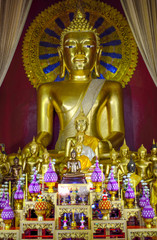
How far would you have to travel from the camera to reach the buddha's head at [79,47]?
6039mm

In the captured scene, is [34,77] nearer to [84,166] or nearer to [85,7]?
[85,7]

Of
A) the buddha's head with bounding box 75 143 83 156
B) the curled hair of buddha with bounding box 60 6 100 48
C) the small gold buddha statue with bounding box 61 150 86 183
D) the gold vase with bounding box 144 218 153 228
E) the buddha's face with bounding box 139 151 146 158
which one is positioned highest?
the curled hair of buddha with bounding box 60 6 100 48

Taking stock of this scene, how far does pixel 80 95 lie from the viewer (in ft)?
19.4

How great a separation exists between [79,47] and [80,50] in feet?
0.26

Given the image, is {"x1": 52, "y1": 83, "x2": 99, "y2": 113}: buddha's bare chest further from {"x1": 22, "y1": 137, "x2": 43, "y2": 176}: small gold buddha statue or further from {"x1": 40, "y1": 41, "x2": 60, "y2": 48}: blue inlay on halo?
{"x1": 22, "y1": 137, "x2": 43, "y2": 176}: small gold buddha statue

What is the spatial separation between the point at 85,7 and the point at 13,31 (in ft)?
7.79

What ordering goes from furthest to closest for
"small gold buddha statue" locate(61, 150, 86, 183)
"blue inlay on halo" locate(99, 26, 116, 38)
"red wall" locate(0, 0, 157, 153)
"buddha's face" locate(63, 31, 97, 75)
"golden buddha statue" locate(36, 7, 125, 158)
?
"blue inlay on halo" locate(99, 26, 116, 38)
"red wall" locate(0, 0, 157, 153)
"buddha's face" locate(63, 31, 97, 75)
"golden buddha statue" locate(36, 7, 125, 158)
"small gold buddha statue" locate(61, 150, 86, 183)

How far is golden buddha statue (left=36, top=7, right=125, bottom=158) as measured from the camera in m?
5.79

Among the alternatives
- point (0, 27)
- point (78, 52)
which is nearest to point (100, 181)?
point (0, 27)

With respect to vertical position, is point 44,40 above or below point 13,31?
above

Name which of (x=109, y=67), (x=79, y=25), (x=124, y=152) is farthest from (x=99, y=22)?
(x=124, y=152)

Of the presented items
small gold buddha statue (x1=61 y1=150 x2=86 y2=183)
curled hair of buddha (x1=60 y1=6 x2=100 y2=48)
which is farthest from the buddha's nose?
small gold buddha statue (x1=61 y1=150 x2=86 y2=183)

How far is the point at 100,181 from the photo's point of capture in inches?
149

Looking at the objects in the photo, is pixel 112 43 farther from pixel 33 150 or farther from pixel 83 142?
pixel 33 150
